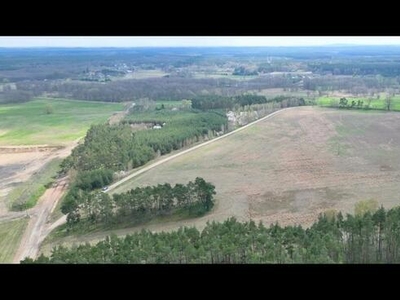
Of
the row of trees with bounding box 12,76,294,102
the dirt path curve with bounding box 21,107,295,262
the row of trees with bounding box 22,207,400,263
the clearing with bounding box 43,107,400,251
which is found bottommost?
the dirt path curve with bounding box 21,107,295,262

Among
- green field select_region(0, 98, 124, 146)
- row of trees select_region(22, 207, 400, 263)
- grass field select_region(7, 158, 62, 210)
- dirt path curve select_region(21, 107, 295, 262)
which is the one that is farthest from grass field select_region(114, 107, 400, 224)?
green field select_region(0, 98, 124, 146)

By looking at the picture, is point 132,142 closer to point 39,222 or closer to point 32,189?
point 32,189

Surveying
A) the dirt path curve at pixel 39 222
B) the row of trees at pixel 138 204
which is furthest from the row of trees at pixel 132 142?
the row of trees at pixel 138 204

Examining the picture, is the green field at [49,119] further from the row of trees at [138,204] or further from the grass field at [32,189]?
the row of trees at [138,204]

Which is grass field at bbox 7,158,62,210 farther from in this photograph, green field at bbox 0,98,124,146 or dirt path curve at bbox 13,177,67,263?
green field at bbox 0,98,124,146

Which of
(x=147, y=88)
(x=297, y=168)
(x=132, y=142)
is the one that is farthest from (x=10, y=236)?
(x=147, y=88)
